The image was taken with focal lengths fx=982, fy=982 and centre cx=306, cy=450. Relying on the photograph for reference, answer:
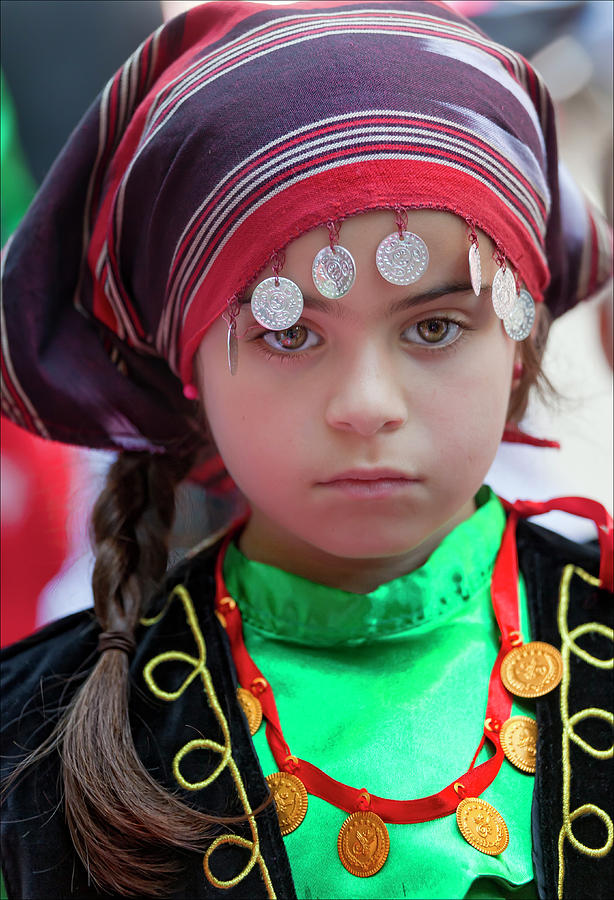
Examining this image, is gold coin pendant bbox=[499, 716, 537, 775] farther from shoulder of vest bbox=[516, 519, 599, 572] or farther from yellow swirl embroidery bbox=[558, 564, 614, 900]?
shoulder of vest bbox=[516, 519, 599, 572]

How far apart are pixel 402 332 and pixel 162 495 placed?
438 millimetres

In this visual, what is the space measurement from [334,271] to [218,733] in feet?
1.56

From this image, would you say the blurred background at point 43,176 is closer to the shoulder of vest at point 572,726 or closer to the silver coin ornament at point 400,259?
the shoulder of vest at point 572,726

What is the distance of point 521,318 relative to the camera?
3.30 feet

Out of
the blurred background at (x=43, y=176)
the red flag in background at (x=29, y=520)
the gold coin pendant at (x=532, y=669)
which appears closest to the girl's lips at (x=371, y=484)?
the gold coin pendant at (x=532, y=669)

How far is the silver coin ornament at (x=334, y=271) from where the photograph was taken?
88 cm

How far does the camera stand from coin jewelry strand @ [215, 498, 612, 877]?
91 centimetres

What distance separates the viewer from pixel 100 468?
1354mm

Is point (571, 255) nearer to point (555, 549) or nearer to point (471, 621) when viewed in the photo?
point (555, 549)

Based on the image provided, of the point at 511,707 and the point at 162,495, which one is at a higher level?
the point at 162,495

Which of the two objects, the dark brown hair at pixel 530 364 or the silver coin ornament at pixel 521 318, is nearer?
the silver coin ornament at pixel 521 318

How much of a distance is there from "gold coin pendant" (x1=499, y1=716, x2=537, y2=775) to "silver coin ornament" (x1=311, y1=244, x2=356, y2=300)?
0.46m

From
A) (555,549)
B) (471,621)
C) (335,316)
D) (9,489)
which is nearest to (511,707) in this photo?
(471,621)

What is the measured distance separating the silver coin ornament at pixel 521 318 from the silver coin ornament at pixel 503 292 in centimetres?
2
